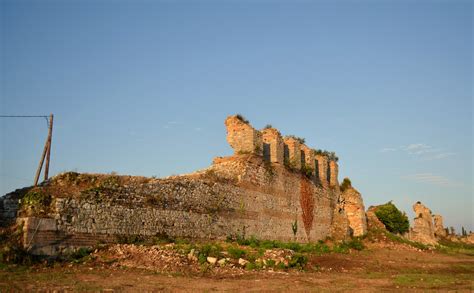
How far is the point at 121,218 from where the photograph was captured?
540 inches

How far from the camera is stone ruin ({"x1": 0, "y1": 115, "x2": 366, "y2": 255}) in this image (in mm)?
→ 12227

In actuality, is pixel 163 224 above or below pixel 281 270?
above

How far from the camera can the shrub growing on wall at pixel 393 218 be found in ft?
111

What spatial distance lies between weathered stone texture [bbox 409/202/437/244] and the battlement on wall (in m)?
12.9

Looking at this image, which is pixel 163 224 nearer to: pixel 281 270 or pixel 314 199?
pixel 281 270

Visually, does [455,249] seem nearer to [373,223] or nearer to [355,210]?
[373,223]

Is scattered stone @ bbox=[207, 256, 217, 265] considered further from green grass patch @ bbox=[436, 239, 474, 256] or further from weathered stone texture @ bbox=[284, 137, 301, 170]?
green grass patch @ bbox=[436, 239, 474, 256]

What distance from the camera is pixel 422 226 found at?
125 feet

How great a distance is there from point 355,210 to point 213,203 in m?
14.1

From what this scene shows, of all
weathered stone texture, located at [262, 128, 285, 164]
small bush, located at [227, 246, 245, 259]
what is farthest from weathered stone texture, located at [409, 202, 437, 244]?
small bush, located at [227, 246, 245, 259]

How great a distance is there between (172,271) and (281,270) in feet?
10.9

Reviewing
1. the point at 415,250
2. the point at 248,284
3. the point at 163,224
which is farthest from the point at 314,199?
the point at 248,284

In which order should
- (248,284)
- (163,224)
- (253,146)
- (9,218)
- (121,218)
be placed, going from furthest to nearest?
(253,146) < (163,224) < (121,218) < (9,218) < (248,284)

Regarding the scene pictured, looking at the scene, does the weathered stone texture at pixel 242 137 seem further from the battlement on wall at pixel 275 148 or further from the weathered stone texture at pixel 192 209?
the weathered stone texture at pixel 192 209
